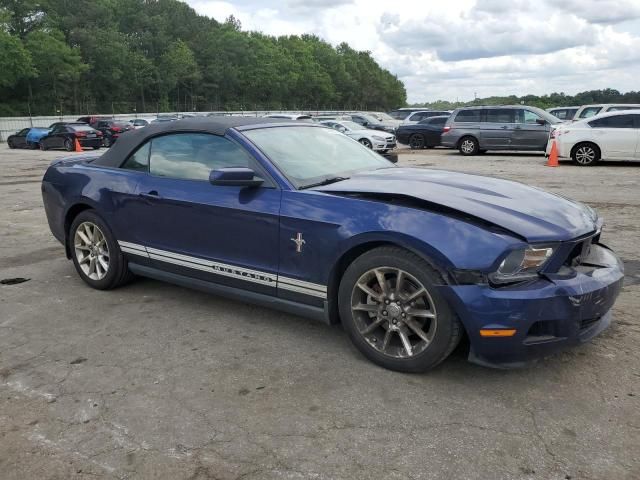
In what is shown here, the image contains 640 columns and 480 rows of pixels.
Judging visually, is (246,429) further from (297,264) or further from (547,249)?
(547,249)

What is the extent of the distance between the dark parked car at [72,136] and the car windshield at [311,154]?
2309 cm

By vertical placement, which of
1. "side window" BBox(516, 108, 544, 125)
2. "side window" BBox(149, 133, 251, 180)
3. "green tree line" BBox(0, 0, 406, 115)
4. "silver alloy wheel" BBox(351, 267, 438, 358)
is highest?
"green tree line" BBox(0, 0, 406, 115)

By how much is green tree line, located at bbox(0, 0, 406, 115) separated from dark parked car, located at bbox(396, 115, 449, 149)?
3542cm

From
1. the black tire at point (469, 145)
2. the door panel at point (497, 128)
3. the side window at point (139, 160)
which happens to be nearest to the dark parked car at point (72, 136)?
the black tire at point (469, 145)

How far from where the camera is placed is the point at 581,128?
48.2 feet

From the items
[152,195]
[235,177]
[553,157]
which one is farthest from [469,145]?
[235,177]

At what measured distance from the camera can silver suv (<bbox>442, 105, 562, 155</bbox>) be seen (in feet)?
59.7

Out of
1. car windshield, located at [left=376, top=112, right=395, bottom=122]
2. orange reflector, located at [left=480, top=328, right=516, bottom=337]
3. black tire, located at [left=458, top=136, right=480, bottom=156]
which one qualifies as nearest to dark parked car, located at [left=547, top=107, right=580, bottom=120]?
black tire, located at [left=458, top=136, right=480, bottom=156]

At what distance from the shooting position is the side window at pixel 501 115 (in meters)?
18.5

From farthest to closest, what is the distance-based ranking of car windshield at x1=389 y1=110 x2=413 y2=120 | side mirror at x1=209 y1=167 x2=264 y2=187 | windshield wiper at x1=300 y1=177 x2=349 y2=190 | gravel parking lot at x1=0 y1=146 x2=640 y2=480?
car windshield at x1=389 y1=110 x2=413 y2=120 → windshield wiper at x1=300 y1=177 x2=349 y2=190 → side mirror at x1=209 y1=167 x2=264 y2=187 → gravel parking lot at x1=0 y1=146 x2=640 y2=480

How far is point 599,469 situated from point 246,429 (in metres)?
1.61

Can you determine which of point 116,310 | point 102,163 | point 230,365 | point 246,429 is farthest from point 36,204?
point 246,429

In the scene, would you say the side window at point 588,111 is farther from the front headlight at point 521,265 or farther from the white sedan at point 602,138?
the front headlight at point 521,265

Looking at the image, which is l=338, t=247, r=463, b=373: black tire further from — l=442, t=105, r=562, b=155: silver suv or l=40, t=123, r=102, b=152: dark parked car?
l=40, t=123, r=102, b=152: dark parked car
